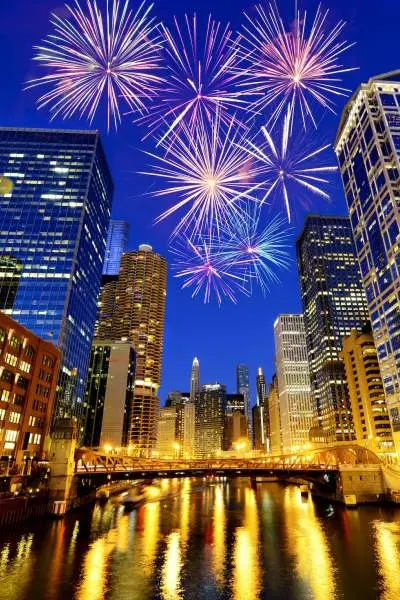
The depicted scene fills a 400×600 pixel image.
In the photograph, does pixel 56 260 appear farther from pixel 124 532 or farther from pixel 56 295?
pixel 124 532

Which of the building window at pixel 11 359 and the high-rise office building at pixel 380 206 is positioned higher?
the high-rise office building at pixel 380 206

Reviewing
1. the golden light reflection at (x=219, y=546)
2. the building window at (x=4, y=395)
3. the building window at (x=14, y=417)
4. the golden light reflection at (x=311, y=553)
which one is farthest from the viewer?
the building window at (x=14, y=417)

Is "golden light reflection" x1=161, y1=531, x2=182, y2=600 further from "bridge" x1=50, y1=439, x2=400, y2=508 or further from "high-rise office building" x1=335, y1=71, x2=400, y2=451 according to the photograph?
"high-rise office building" x1=335, y1=71, x2=400, y2=451

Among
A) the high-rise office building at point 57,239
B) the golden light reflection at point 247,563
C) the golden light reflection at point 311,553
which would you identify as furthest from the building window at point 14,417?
the golden light reflection at point 311,553

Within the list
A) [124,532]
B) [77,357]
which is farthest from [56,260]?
[124,532]

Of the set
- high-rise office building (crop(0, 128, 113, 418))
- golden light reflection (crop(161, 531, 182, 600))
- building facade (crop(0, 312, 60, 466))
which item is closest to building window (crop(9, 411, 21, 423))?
building facade (crop(0, 312, 60, 466))

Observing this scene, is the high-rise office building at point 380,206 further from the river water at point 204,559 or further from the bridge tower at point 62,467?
the bridge tower at point 62,467
